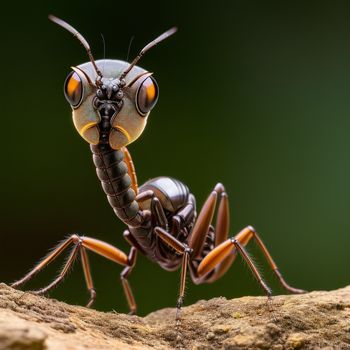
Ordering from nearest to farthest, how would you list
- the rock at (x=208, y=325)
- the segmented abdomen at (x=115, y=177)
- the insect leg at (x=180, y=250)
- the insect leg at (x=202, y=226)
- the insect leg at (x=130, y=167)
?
the rock at (x=208, y=325)
the insect leg at (x=180, y=250)
the segmented abdomen at (x=115, y=177)
the insect leg at (x=130, y=167)
the insect leg at (x=202, y=226)

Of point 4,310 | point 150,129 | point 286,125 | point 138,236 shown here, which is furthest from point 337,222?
point 4,310

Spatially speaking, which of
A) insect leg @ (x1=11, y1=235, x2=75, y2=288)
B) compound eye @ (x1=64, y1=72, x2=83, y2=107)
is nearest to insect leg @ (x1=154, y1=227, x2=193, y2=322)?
insect leg @ (x1=11, y1=235, x2=75, y2=288)

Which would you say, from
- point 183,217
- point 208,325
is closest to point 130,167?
point 183,217

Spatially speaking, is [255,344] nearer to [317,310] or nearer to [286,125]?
[317,310]

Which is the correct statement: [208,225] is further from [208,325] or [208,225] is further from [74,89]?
[74,89]

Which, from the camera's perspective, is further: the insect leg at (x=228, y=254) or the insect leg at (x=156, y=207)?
the insect leg at (x=156, y=207)

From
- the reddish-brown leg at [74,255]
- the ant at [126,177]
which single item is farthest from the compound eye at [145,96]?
the reddish-brown leg at [74,255]

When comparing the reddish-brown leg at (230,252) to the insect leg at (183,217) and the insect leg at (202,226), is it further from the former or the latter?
the insect leg at (183,217)
